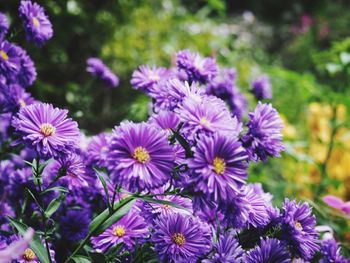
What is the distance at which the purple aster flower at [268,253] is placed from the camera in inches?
29.7

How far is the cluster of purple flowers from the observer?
0.64m

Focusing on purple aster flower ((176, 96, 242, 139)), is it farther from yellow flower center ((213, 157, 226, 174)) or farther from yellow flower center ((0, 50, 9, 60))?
yellow flower center ((0, 50, 9, 60))

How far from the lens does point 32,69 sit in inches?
44.8

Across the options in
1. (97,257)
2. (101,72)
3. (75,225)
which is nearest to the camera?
(97,257)

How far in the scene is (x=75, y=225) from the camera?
1.00m

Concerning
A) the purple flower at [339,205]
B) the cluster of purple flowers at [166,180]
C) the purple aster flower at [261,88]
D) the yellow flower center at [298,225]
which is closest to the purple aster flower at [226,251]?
the cluster of purple flowers at [166,180]

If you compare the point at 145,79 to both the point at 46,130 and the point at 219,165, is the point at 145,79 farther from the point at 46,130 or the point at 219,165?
the point at 219,165

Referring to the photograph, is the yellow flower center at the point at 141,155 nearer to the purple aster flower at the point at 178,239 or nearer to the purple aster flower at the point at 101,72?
the purple aster flower at the point at 178,239

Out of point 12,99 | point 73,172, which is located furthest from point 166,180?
point 12,99

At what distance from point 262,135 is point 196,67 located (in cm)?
36

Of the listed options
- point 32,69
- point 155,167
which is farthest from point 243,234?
point 32,69

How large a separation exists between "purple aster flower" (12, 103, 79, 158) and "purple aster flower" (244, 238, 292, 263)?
367 millimetres

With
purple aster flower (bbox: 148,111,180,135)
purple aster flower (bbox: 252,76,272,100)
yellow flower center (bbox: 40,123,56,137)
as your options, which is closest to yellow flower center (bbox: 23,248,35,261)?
yellow flower center (bbox: 40,123,56,137)

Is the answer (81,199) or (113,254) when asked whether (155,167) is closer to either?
(113,254)
